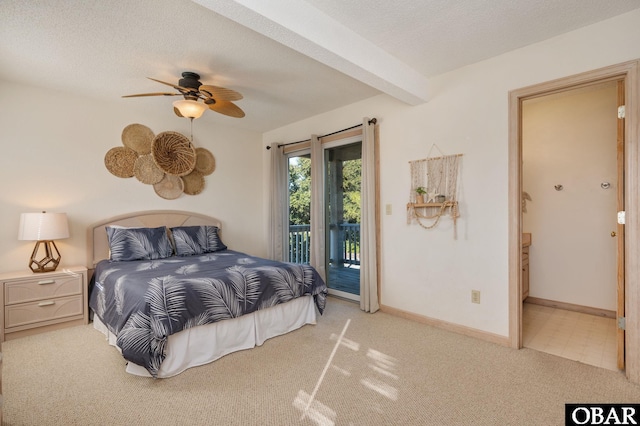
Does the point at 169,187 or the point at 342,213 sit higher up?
the point at 169,187

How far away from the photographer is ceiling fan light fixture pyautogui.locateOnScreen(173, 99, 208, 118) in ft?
9.12

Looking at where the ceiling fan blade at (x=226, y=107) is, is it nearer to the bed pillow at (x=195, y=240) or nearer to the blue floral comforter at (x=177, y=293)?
the blue floral comforter at (x=177, y=293)

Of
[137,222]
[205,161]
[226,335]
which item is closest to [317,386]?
[226,335]

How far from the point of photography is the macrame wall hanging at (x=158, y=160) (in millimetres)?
3980

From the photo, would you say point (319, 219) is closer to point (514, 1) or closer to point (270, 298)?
A: point (270, 298)

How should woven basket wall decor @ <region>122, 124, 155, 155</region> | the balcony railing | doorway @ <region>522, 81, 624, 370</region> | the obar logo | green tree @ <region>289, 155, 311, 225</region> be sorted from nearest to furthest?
the obar logo < doorway @ <region>522, 81, 624, 370</region> < woven basket wall decor @ <region>122, 124, 155, 155</region> < the balcony railing < green tree @ <region>289, 155, 311, 225</region>

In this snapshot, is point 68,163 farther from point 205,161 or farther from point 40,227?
point 205,161

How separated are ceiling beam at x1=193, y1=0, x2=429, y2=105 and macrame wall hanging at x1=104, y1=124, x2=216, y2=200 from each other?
2.69 m

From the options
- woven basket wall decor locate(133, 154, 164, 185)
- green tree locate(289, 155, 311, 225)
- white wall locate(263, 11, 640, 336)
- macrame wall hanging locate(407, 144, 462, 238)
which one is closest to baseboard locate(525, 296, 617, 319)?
white wall locate(263, 11, 640, 336)

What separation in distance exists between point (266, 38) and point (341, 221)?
261cm

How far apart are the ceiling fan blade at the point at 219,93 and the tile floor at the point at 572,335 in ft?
11.0

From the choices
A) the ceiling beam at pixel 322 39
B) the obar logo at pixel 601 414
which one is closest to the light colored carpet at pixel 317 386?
the obar logo at pixel 601 414

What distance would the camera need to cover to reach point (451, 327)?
3.12 meters

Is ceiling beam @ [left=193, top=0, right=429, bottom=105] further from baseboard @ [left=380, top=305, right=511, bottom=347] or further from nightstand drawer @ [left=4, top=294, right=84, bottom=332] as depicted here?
nightstand drawer @ [left=4, top=294, right=84, bottom=332]
